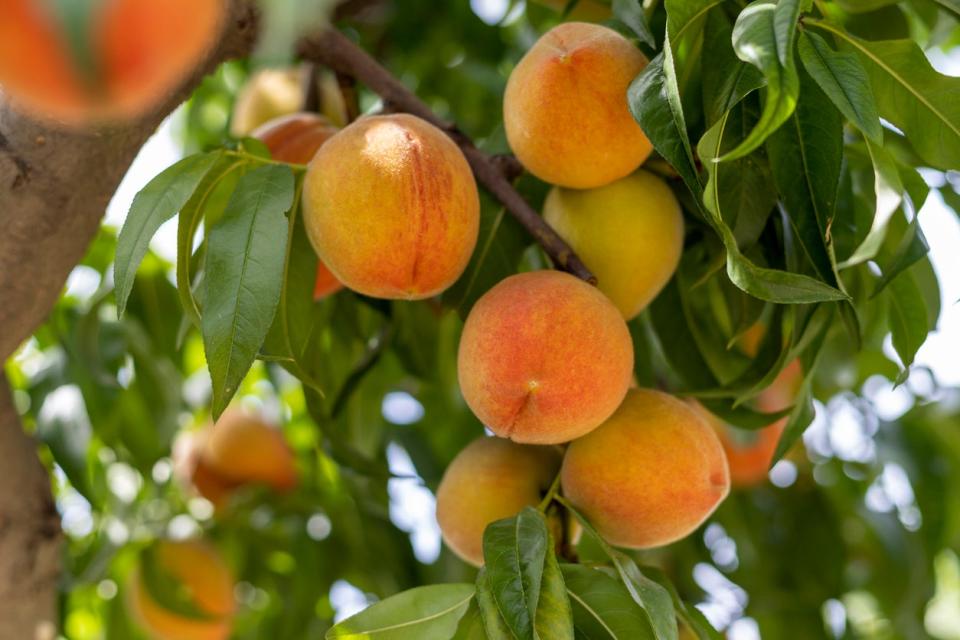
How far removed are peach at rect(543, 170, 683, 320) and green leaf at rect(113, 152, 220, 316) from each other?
0.26 m

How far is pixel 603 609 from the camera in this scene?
0.68 meters

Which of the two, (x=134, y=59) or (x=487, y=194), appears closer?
(x=134, y=59)

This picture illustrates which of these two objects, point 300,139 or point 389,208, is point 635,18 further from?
point 300,139

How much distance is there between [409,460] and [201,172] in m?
0.57

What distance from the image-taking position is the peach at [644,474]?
0.75m

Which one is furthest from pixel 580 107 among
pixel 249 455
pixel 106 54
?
pixel 249 455

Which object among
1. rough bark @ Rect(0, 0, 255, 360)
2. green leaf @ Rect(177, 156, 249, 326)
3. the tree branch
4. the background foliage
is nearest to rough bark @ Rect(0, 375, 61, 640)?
the background foliage

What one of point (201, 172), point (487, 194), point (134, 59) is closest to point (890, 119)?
point (487, 194)

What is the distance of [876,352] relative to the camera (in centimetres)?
138

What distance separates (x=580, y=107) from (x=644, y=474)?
0.25 m

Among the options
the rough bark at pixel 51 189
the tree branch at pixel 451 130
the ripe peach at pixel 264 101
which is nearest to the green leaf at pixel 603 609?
the tree branch at pixel 451 130

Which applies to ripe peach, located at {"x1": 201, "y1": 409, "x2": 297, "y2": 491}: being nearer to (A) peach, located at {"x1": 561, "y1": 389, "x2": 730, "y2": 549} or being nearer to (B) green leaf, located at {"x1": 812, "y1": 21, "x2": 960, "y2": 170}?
(A) peach, located at {"x1": 561, "y1": 389, "x2": 730, "y2": 549}

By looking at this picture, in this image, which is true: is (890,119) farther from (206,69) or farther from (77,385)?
(77,385)

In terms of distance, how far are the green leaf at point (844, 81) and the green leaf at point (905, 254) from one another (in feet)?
0.38
